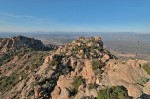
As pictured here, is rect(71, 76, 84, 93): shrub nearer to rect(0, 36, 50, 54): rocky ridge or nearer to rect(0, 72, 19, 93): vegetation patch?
rect(0, 72, 19, 93): vegetation patch

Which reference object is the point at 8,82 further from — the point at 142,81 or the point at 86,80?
the point at 142,81


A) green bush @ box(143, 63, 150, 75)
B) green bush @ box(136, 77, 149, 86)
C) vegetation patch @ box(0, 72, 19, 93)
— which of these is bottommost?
vegetation patch @ box(0, 72, 19, 93)

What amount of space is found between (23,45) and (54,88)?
3641 inches

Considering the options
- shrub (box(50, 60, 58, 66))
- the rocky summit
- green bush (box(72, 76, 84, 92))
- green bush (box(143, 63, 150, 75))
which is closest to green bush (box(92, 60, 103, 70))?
the rocky summit

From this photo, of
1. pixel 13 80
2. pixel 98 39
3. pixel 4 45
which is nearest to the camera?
pixel 13 80

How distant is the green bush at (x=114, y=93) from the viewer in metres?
37.2

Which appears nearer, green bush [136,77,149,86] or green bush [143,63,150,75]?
green bush [136,77,149,86]

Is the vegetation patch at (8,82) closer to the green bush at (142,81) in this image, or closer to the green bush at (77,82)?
the green bush at (77,82)

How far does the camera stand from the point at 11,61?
10288 centimetres

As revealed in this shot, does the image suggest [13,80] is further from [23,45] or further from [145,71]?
[23,45]

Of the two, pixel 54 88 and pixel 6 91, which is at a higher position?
pixel 54 88

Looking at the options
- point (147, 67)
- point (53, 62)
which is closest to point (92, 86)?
point (147, 67)

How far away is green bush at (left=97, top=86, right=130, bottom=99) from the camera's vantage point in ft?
122

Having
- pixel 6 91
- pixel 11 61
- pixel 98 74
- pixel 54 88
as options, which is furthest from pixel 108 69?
pixel 11 61
